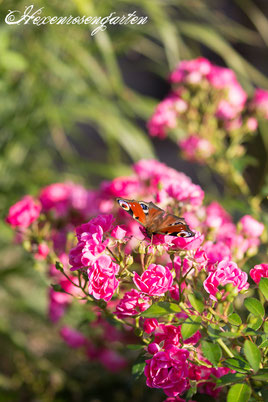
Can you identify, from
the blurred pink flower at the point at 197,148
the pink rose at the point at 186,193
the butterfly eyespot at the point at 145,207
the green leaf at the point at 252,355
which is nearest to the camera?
the green leaf at the point at 252,355

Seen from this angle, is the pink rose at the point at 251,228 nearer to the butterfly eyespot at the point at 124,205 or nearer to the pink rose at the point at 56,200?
the butterfly eyespot at the point at 124,205

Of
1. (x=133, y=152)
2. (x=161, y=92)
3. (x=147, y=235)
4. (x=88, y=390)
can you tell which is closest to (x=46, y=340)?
(x=88, y=390)

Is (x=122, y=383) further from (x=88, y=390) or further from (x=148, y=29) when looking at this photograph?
(x=148, y=29)

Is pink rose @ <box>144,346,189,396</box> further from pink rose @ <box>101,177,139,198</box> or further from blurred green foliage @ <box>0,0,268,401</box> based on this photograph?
blurred green foliage @ <box>0,0,268,401</box>

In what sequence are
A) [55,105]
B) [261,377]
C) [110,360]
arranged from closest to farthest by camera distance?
1. [261,377]
2. [110,360]
3. [55,105]

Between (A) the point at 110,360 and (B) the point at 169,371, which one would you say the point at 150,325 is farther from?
(A) the point at 110,360

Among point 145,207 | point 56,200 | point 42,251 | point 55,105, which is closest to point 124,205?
point 145,207

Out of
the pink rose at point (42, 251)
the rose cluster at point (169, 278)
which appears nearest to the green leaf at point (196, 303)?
the rose cluster at point (169, 278)
